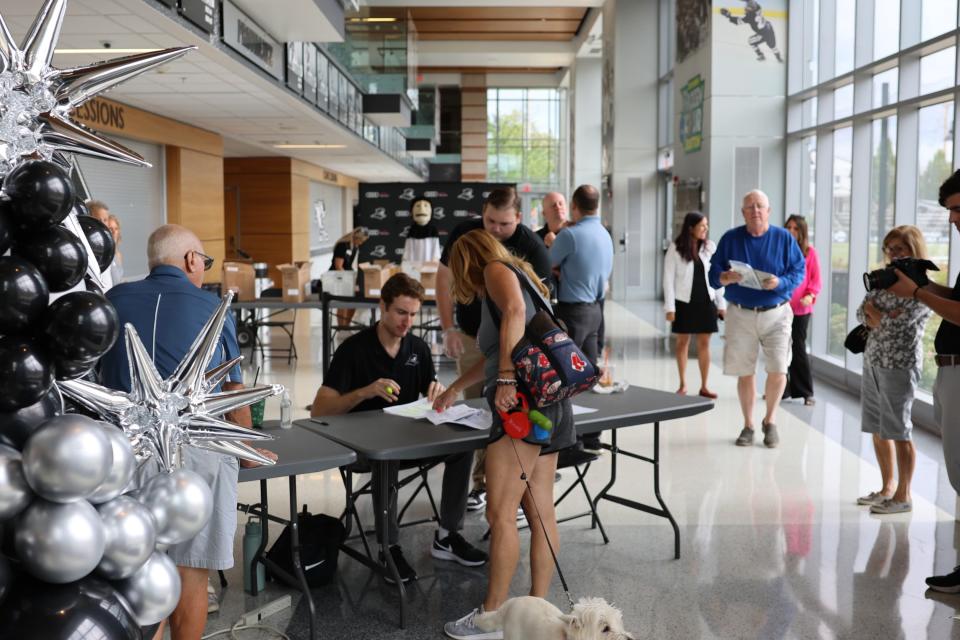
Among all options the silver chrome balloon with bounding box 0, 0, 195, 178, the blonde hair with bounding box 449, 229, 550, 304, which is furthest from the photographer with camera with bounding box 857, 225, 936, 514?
the silver chrome balloon with bounding box 0, 0, 195, 178

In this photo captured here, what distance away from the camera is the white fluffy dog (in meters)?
2.34

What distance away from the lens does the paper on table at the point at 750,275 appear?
237 inches

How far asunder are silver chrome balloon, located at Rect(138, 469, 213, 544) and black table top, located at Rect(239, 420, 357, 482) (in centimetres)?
119

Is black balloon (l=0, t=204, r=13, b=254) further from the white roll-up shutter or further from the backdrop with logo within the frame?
the backdrop with logo

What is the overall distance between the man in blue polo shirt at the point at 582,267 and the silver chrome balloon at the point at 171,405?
14.2ft

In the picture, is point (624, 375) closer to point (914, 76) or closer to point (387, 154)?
point (914, 76)

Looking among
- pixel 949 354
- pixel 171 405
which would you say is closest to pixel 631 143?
pixel 949 354

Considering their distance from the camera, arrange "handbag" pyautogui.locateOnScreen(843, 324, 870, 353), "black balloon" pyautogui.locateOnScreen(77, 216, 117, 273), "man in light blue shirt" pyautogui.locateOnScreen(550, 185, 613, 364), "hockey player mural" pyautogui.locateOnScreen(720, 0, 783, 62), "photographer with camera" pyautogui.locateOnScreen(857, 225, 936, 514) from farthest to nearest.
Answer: "hockey player mural" pyautogui.locateOnScreen(720, 0, 783, 62) → "man in light blue shirt" pyautogui.locateOnScreen(550, 185, 613, 364) → "handbag" pyautogui.locateOnScreen(843, 324, 870, 353) → "photographer with camera" pyautogui.locateOnScreen(857, 225, 936, 514) → "black balloon" pyautogui.locateOnScreen(77, 216, 117, 273)

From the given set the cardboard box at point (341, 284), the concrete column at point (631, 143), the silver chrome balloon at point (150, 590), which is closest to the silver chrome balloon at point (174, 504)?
the silver chrome balloon at point (150, 590)

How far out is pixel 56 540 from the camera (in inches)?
53.6

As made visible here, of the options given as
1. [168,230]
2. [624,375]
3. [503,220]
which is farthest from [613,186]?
[168,230]

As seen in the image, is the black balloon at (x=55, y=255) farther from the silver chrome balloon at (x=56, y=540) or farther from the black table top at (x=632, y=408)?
the black table top at (x=632, y=408)

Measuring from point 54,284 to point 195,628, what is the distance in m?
1.66

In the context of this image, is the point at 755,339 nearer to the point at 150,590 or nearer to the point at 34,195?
the point at 150,590
